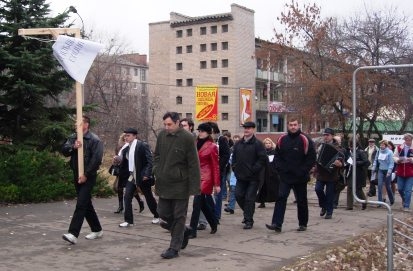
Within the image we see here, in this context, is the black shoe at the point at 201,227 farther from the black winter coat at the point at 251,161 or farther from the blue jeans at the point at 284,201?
the blue jeans at the point at 284,201

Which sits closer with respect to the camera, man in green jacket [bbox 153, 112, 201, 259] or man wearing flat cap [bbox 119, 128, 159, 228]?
man in green jacket [bbox 153, 112, 201, 259]

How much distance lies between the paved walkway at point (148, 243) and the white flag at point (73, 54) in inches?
95.8

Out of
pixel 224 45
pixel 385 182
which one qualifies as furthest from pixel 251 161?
pixel 224 45

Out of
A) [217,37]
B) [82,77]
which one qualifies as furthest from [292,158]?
[217,37]

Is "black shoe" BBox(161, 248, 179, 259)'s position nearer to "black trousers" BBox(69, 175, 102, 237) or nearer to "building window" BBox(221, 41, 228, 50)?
"black trousers" BBox(69, 175, 102, 237)

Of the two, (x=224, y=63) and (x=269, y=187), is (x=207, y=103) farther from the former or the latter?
(x=224, y=63)

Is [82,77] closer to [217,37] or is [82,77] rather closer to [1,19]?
[1,19]

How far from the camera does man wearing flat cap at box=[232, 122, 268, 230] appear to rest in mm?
9602

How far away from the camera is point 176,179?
23.9 feet

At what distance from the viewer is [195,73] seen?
7306 cm

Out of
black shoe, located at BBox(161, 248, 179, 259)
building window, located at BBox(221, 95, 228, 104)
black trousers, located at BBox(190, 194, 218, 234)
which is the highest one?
building window, located at BBox(221, 95, 228, 104)

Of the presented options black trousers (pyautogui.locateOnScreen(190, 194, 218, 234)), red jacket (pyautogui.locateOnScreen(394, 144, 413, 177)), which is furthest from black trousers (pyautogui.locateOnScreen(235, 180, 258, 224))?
red jacket (pyautogui.locateOnScreen(394, 144, 413, 177))

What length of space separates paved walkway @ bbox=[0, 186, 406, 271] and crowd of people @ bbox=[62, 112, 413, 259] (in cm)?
24

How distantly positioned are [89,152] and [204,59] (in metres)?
65.3
